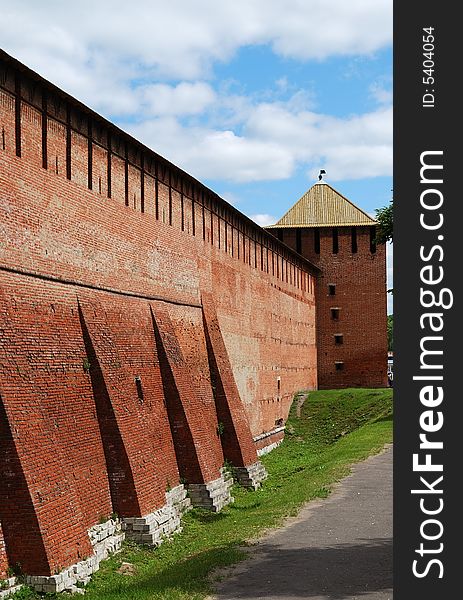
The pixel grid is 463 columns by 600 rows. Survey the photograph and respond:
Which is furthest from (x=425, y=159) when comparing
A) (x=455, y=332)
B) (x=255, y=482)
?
(x=255, y=482)

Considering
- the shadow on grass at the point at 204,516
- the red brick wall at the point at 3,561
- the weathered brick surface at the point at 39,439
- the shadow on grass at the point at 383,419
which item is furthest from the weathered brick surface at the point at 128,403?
the shadow on grass at the point at 383,419

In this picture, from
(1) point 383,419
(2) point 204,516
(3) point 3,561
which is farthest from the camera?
(1) point 383,419

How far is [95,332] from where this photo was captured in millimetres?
12188

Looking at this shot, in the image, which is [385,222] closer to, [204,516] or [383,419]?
[383,419]

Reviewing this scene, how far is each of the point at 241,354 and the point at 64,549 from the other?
11771mm

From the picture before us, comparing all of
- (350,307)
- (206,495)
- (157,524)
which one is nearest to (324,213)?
(350,307)

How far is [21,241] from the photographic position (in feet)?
35.2

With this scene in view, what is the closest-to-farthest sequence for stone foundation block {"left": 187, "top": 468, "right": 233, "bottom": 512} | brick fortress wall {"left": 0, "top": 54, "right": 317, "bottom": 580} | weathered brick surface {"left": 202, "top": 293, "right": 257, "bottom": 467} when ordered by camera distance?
brick fortress wall {"left": 0, "top": 54, "right": 317, "bottom": 580}
stone foundation block {"left": 187, "top": 468, "right": 233, "bottom": 512}
weathered brick surface {"left": 202, "top": 293, "right": 257, "bottom": 467}

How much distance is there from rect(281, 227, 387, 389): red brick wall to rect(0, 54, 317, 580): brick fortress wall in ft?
45.0

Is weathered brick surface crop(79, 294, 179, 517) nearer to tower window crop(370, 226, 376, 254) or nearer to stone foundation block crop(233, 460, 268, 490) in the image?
stone foundation block crop(233, 460, 268, 490)

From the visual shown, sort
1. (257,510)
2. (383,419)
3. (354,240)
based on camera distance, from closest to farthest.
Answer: (257,510), (383,419), (354,240)

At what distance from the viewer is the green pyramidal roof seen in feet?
107

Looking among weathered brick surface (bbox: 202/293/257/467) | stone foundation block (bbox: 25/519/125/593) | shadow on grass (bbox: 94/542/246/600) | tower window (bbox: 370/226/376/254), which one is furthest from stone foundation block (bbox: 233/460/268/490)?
tower window (bbox: 370/226/376/254)

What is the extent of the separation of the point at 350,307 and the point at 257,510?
19344 millimetres
